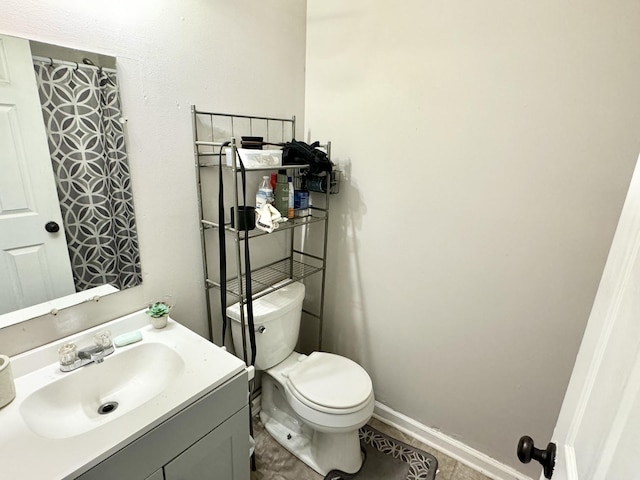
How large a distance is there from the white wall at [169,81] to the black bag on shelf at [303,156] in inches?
9.5

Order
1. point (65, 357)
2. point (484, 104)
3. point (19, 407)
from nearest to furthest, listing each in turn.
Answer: point (19, 407)
point (65, 357)
point (484, 104)

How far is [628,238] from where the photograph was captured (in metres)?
0.55

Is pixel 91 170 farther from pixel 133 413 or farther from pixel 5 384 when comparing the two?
pixel 133 413

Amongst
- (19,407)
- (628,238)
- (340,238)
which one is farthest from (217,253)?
(628,238)

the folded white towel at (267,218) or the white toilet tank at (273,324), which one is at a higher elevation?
the folded white towel at (267,218)

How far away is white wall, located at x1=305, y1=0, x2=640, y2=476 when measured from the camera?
114cm

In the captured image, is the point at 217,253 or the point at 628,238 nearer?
the point at 628,238

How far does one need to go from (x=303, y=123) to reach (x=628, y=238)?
1517mm

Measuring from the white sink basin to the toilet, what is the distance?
394mm

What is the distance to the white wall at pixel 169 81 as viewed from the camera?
100cm

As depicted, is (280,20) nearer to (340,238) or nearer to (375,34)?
(375,34)

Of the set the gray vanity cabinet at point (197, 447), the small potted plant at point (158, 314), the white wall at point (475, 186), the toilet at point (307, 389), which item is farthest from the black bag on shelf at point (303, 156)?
the gray vanity cabinet at point (197, 447)

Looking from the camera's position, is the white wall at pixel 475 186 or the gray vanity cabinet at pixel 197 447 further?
the white wall at pixel 475 186

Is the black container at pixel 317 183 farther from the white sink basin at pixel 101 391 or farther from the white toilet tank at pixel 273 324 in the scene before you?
the white sink basin at pixel 101 391
